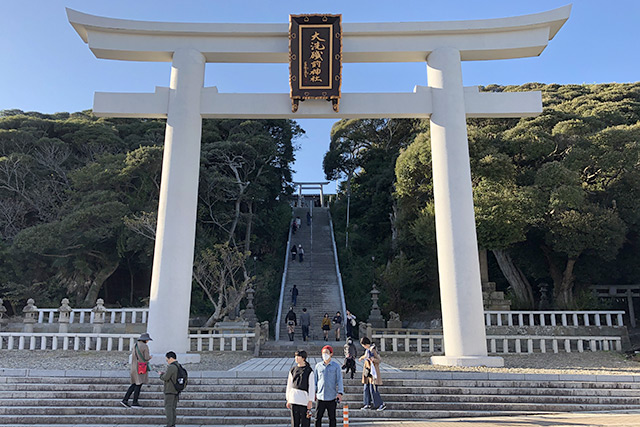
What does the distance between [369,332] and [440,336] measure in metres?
2.12

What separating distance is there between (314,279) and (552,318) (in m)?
11.5

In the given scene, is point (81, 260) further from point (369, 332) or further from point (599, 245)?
point (599, 245)

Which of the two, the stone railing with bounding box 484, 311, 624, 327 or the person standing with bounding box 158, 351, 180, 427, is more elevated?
the stone railing with bounding box 484, 311, 624, 327

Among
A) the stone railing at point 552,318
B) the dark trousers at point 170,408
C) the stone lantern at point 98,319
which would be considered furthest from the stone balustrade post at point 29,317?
the stone railing at point 552,318

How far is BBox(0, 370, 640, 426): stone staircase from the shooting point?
280 inches

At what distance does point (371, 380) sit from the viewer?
7.04 meters

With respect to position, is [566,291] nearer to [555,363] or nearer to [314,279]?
[555,363]

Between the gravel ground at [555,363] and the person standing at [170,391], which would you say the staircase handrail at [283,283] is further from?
the person standing at [170,391]

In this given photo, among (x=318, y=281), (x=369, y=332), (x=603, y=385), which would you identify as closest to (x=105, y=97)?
(x=369, y=332)

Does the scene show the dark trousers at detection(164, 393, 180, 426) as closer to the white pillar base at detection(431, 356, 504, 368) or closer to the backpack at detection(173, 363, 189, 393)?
the backpack at detection(173, 363, 189, 393)

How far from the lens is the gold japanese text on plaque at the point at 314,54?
1073 centimetres

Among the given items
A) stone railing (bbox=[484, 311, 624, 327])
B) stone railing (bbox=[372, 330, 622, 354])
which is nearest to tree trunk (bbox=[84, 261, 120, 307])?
stone railing (bbox=[372, 330, 622, 354])

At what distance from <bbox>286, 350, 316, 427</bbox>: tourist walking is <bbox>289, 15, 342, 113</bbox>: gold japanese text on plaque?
7.02 m

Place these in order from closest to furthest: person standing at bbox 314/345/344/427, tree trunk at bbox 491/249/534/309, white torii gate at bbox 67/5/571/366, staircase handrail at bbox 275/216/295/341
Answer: person standing at bbox 314/345/344/427 → white torii gate at bbox 67/5/571/366 → tree trunk at bbox 491/249/534/309 → staircase handrail at bbox 275/216/295/341
